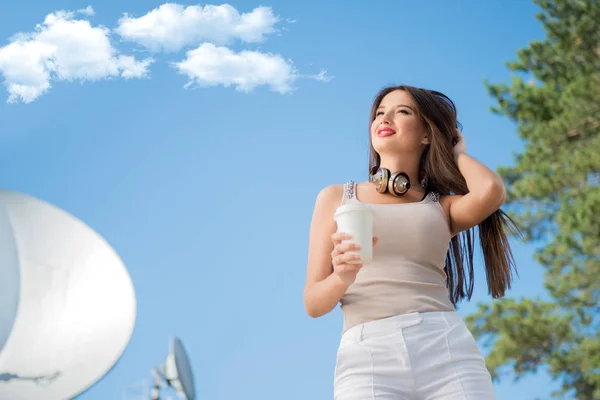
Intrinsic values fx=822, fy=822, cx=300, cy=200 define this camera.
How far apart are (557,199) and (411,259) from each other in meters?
10.3

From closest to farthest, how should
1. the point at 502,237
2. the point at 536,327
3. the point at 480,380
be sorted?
the point at 480,380 < the point at 502,237 < the point at 536,327

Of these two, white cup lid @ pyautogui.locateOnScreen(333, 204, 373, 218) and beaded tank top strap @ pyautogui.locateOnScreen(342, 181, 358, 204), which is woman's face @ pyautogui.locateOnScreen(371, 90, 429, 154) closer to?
beaded tank top strap @ pyautogui.locateOnScreen(342, 181, 358, 204)

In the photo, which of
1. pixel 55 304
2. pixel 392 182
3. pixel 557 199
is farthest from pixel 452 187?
pixel 557 199

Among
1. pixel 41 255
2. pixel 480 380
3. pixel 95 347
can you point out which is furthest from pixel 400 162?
pixel 41 255

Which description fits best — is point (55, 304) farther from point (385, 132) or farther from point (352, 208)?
point (352, 208)

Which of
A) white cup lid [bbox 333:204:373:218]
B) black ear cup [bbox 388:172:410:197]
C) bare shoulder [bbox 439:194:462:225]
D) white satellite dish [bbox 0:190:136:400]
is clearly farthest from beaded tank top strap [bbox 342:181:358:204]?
white satellite dish [bbox 0:190:136:400]

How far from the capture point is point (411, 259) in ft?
7.79

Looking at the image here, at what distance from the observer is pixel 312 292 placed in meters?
2.34

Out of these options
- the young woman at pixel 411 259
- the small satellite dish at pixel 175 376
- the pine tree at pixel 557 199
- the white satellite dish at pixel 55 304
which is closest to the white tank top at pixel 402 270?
the young woman at pixel 411 259

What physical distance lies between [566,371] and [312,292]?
9.90 m

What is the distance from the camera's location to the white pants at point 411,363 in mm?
2160

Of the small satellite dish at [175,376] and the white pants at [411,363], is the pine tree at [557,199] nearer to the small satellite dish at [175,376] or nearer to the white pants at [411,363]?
the small satellite dish at [175,376]

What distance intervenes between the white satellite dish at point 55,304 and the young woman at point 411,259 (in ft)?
15.2

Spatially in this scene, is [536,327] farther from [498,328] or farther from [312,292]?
[312,292]
